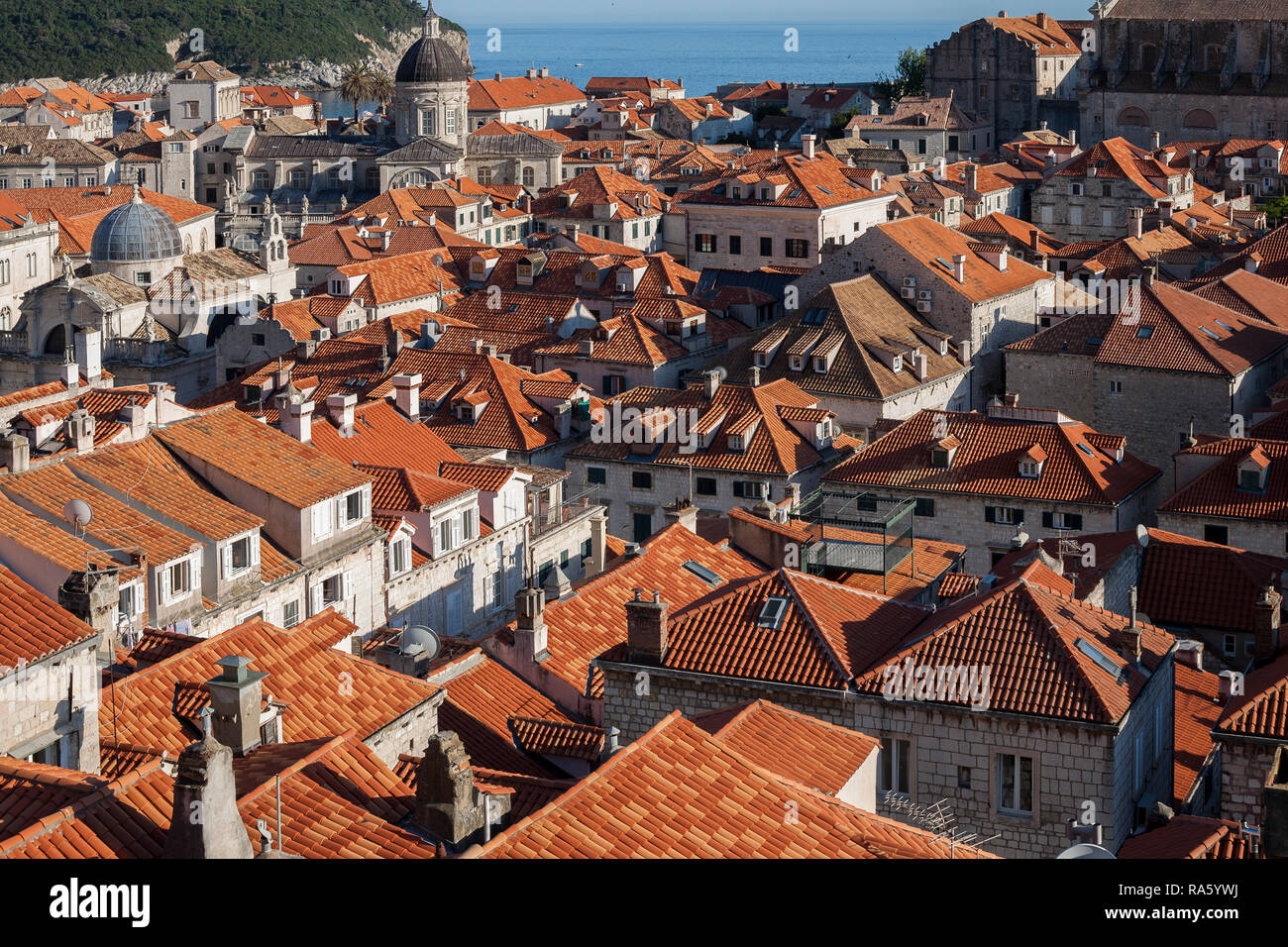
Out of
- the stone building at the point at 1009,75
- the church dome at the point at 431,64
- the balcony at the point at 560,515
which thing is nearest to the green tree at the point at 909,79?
the stone building at the point at 1009,75

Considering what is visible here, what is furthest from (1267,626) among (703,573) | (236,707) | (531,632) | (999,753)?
(236,707)

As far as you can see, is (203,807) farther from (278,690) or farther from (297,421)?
(297,421)

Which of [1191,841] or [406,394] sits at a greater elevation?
[406,394]

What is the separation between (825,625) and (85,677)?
9626 mm

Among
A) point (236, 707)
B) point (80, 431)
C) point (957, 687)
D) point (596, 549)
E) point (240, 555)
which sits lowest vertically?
point (596, 549)

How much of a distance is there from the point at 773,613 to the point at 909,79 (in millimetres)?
123810

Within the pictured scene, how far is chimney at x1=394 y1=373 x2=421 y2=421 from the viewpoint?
49.6m

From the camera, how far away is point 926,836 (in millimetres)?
19609

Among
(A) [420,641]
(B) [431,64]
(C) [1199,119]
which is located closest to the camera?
(A) [420,641]

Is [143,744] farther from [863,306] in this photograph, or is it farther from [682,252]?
[682,252]

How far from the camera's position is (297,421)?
129 feet

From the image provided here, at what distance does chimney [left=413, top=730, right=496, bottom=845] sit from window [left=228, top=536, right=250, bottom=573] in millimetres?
16019
